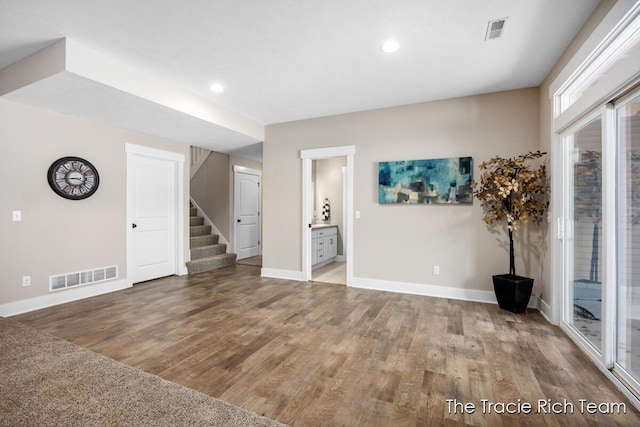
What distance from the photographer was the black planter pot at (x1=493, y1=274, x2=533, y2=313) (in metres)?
3.31

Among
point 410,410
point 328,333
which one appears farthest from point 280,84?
point 410,410

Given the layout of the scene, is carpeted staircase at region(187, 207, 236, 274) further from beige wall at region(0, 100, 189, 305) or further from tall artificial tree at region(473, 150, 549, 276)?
tall artificial tree at region(473, 150, 549, 276)

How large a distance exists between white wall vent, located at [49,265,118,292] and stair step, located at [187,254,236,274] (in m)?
1.33

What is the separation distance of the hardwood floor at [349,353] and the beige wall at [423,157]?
1.68 ft

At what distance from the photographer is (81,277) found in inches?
156

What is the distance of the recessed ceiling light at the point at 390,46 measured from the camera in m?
2.64

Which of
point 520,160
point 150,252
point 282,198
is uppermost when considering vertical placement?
point 520,160

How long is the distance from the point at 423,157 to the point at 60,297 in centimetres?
521

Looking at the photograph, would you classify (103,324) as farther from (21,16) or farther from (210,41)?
(210,41)

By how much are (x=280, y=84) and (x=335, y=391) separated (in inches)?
129

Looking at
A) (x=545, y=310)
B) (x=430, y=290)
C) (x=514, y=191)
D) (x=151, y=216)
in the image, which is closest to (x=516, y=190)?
(x=514, y=191)

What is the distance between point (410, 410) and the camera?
67.8 inches

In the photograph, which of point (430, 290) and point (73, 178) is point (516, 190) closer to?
point (430, 290)

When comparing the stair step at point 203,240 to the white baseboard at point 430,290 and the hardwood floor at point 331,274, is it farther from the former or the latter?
the white baseboard at point 430,290
